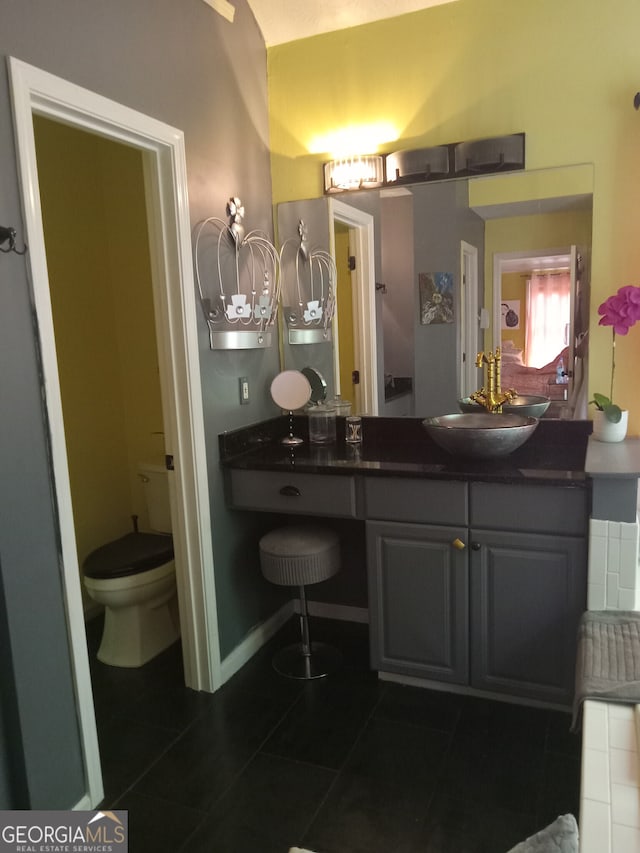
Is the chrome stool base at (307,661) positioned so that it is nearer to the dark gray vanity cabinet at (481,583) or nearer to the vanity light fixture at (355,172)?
the dark gray vanity cabinet at (481,583)

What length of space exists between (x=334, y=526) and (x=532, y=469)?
1.09 m

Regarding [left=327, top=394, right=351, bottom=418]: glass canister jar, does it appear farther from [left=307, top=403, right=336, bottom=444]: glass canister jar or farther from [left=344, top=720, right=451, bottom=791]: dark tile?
[left=344, top=720, right=451, bottom=791]: dark tile

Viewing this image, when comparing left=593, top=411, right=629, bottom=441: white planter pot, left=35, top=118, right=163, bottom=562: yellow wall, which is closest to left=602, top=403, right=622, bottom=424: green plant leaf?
left=593, top=411, right=629, bottom=441: white planter pot

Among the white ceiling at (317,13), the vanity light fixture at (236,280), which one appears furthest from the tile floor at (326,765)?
the white ceiling at (317,13)

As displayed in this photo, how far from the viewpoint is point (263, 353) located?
282 centimetres

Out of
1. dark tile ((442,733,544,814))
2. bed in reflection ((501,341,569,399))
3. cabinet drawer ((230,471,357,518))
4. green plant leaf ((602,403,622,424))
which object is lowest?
dark tile ((442,733,544,814))

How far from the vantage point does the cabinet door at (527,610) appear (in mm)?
2117

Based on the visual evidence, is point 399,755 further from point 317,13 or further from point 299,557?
point 317,13

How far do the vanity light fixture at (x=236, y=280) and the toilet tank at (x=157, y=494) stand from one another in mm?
824

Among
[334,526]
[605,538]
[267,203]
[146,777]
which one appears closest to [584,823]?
[605,538]

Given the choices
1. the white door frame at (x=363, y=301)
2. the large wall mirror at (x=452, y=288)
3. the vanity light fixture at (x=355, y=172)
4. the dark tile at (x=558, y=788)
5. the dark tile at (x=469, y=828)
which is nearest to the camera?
the dark tile at (x=469, y=828)

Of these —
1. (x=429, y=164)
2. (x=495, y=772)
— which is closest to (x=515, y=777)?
(x=495, y=772)

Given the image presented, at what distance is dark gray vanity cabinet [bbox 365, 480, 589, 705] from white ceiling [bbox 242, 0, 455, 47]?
1.88m

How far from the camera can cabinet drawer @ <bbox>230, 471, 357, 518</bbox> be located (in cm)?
238
